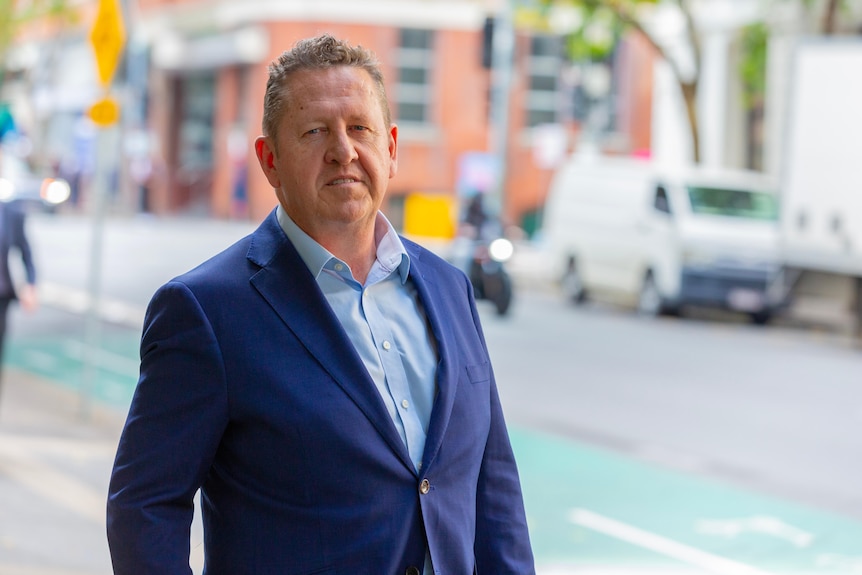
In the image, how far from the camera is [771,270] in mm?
20750

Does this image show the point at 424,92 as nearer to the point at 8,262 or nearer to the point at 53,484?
the point at 8,262

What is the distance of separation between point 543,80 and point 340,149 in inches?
1652

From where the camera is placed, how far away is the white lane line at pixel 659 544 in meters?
7.51

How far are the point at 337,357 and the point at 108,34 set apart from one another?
28.6ft

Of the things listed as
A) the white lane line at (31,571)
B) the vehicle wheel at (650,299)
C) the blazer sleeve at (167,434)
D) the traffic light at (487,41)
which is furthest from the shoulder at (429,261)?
the traffic light at (487,41)

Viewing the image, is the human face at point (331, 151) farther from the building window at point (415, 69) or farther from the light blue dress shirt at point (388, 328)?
the building window at point (415, 69)

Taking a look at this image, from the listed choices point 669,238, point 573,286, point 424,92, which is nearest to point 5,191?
point 669,238

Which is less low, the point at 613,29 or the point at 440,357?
the point at 613,29

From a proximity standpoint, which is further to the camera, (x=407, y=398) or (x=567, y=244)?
(x=567, y=244)

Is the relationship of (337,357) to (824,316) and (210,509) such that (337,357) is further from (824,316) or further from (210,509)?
(824,316)

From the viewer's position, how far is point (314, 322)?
2715 mm

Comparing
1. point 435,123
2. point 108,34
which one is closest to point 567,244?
point 108,34

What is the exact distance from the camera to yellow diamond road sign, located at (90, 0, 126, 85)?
1088cm

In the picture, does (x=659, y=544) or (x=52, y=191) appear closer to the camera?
(x=659, y=544)
